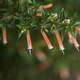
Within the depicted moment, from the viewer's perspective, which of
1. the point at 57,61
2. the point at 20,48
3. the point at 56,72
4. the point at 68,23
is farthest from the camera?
the point at 56,72

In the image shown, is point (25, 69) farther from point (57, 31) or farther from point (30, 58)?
point (57, 31)

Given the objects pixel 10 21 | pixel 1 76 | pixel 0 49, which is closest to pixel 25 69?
pixel 1 76

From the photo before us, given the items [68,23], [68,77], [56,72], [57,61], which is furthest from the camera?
[68,77]

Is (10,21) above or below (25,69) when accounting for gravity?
above

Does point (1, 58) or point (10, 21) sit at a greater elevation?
point (10, 21)

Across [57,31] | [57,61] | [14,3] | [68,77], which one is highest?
[14,3]

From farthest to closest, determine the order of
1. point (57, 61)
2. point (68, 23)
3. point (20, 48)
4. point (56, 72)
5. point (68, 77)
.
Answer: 1. point (68, 77)
2. point (56, 72)
3. point (57, 61)
4. point (20, 48)
5. point (68, 23)

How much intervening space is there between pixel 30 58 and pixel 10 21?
602mm

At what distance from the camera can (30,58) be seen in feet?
6.59

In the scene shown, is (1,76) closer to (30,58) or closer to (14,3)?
Result: (30,58)

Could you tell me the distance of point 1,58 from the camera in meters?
2.00

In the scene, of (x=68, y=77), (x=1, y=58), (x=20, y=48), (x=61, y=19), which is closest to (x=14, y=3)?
(x=61, y=19)

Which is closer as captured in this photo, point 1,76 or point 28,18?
point 28,18

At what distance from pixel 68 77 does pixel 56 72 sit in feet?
0.79
